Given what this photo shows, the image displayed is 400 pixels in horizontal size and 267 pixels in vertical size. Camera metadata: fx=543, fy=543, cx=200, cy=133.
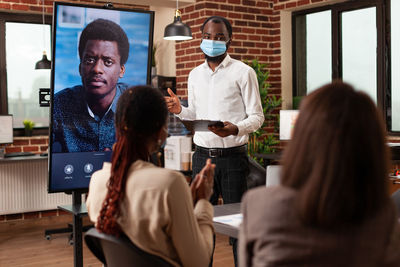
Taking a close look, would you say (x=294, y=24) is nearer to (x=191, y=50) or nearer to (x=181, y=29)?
(x=191, y=50)

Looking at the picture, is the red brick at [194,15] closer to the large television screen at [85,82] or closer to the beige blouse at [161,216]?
the large television screen at [85,82]

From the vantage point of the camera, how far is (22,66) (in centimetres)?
601

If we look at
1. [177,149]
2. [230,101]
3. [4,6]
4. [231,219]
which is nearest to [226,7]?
[177,149]

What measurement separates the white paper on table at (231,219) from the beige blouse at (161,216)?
39 centimetres

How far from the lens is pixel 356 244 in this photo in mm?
1087

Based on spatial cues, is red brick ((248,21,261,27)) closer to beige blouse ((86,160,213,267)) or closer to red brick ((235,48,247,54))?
red brick ((235,48,247,54))

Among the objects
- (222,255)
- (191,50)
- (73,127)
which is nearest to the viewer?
(73,127)

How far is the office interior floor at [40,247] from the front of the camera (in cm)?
434

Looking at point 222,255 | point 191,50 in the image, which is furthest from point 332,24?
point 222,255

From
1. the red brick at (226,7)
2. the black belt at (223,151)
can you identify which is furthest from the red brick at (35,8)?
the black belt at (223,151)

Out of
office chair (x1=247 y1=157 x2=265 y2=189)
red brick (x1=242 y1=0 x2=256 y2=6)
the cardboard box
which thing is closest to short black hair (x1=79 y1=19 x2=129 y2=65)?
office chair (x1=247 y1=157 x2=265 y2=189)

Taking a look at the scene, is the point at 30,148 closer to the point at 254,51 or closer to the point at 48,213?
the point at 48,213

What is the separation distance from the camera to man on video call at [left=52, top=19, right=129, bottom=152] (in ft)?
9.53

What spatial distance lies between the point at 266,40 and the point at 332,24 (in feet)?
2.38
